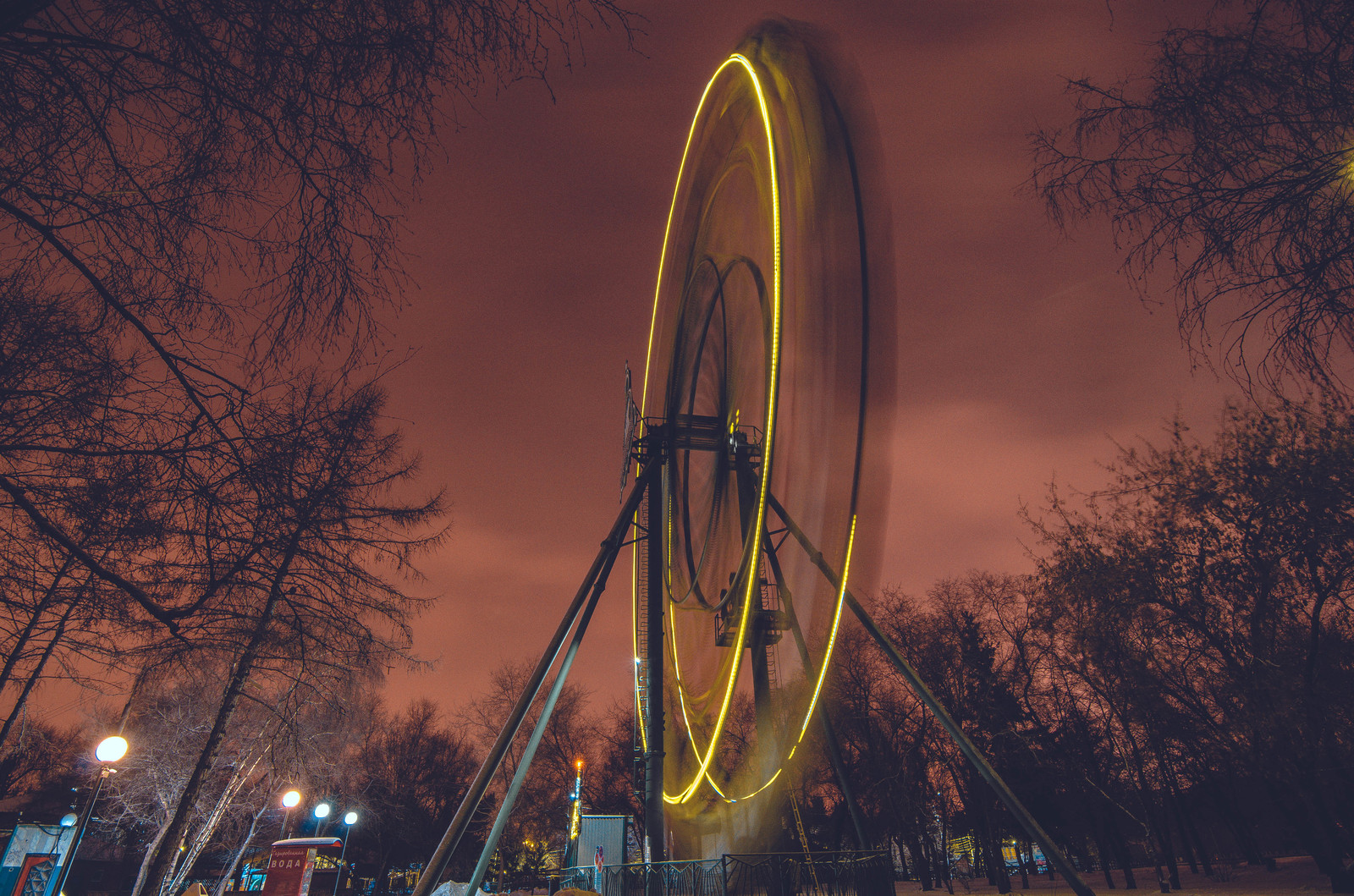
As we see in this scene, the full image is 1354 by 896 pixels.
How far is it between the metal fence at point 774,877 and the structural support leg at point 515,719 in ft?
8.69

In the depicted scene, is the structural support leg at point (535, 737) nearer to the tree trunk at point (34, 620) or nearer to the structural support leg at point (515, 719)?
the structural support leg at point (515, 719)

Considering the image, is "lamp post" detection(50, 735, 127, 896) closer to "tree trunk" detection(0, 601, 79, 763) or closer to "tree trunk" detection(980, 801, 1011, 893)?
"tree trunk" detection(0, 601, 79, 763)

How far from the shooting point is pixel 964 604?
28328 mm

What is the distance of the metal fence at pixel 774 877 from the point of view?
26.9 feet

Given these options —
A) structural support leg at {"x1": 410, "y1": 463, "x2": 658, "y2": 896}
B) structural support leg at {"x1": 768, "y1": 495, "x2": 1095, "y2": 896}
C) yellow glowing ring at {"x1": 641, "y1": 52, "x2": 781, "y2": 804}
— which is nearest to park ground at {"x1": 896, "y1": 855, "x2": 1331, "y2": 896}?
structural support leg at {"x1": 768, "y1": 495, "x2": 1095, "y2": 896}

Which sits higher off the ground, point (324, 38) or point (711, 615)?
point (711, 615)

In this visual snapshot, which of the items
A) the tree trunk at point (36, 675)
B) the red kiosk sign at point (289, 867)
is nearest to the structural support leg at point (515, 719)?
the tree trunk at point (36, 675)

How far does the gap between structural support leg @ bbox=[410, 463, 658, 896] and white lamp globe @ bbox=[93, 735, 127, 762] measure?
3.85 m

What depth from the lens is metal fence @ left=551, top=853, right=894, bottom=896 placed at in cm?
820

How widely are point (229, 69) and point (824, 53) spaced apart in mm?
6931

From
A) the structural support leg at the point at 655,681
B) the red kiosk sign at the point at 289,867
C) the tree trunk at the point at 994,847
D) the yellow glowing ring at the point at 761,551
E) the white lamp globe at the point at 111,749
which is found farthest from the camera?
the tree trunk at the point at 994,847

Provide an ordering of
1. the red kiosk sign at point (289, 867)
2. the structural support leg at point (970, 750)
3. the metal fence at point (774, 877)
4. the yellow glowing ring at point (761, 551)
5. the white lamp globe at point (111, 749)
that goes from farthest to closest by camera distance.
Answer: the red kiosk sign at point (289, 867) → the metal fence at point (774, 877) → the white lamp globe at point (111, 749) → the yellow glowing ring at point (761, 551) → the structural support leg at point (970, 750)

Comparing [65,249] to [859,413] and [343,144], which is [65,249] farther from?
[859,413]

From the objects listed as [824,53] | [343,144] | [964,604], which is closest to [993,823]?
[964,604]
